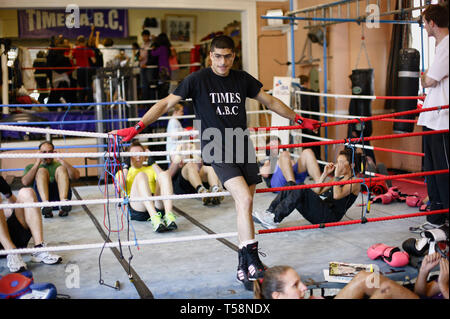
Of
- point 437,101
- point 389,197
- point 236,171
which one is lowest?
point 389,197

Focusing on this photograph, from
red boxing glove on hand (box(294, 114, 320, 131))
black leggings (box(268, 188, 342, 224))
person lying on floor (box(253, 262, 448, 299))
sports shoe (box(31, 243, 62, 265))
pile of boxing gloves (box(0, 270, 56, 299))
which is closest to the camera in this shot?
person lying on floor (box(253, 262, 448, 299))

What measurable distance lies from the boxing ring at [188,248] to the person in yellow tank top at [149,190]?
0.30ft

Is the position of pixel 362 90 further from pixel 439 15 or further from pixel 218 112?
pixel 218 112

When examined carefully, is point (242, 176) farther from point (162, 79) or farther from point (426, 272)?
point (162, 79)

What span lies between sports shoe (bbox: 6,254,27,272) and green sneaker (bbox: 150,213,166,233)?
1108 mm

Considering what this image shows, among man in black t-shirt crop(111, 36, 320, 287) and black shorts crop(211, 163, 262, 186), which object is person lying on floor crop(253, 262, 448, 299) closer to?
man in black t-shirt crop(111, 36, 320, 287)

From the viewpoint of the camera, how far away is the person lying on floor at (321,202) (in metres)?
3.87

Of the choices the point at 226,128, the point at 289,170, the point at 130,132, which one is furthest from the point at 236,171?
the point at 289,170

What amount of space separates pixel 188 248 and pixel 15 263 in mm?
1122

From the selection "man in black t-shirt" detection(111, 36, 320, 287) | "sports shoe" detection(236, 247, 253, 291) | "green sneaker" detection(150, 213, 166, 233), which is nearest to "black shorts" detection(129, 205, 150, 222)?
"green sneaker" detection(150, 213, 166, 233)

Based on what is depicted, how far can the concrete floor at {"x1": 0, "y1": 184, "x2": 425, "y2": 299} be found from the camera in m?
2.76

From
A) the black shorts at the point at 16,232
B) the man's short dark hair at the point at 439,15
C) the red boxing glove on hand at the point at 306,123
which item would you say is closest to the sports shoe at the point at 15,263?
the black shorts at the point at 16,232

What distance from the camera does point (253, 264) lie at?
277 centimetres
